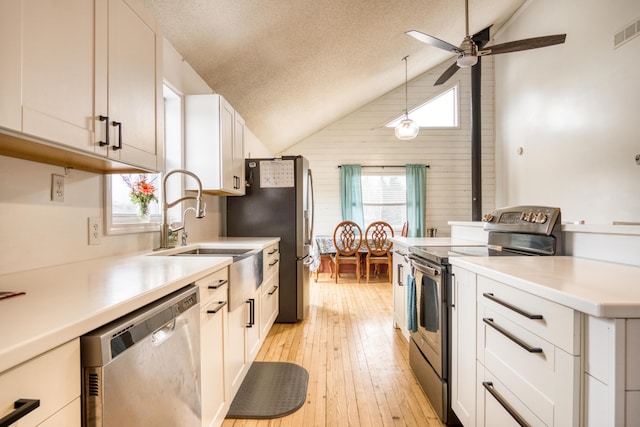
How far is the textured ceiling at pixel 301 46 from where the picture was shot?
2.09m

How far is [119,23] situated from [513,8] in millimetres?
6494

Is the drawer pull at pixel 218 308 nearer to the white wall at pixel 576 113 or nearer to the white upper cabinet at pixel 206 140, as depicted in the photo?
the white upper cabinet at pixel 206 140

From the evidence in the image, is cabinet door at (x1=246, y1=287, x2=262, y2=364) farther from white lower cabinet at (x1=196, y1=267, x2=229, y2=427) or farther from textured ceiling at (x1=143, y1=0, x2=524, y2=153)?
textured ceiling at (x1=143, y1=0, x2=524, y2=153)

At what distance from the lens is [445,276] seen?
5.42 ft

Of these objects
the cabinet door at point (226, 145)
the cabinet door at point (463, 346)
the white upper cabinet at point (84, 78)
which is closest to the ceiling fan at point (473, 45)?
the cabinet door at point (226, 145)

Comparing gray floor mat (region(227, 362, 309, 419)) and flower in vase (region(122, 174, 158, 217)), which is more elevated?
flower in vase (region(122, 174, 158, 217))

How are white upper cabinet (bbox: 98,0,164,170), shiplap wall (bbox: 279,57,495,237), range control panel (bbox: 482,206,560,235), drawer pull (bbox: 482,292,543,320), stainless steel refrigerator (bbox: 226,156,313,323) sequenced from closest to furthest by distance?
drawer pull (bbox: 482,292,543,320) < white upper cabinet (bbox: 98,0,164,170) < range control panel (bbox: 482,206,560,235) < stainless steel refrigerator (bbox: 226,156,313,323) < shiplap wall (bbox: 279,57,495,237)

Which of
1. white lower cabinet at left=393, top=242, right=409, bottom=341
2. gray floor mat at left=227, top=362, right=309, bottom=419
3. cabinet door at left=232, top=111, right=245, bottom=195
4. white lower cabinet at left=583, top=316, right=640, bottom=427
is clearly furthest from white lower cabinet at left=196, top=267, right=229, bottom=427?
white lower cabinet at left=393, top=242, right=409, bottom=341

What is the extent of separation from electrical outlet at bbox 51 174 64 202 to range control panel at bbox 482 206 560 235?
2.22 m

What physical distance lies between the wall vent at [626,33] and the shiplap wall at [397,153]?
2654mm

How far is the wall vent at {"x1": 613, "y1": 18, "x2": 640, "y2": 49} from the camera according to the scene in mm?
3449

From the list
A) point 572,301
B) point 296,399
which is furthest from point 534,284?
point 296,399

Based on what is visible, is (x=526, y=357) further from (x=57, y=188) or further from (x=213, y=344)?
(x=57, y=188)

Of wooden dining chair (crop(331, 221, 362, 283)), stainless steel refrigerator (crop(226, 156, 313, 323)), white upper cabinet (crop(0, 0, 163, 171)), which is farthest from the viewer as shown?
wooden dining chair (crop(331, 221, 362, 283))
